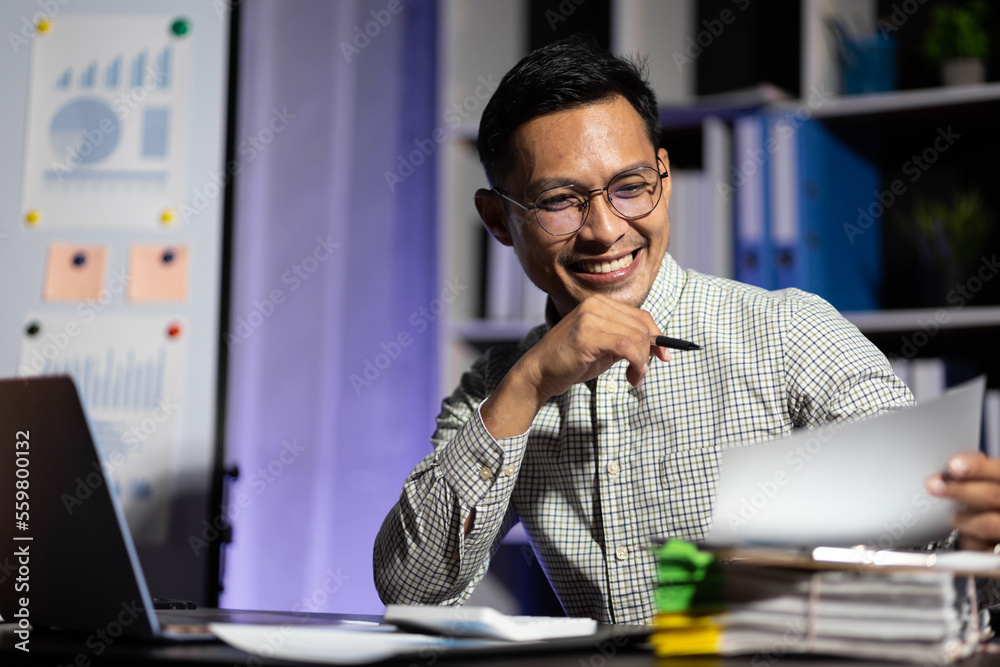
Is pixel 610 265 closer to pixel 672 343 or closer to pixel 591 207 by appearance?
pixel 591 207

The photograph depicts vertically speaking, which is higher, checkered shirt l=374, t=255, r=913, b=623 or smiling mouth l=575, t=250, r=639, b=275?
smiling mouth l=575, t=250, r=639, b=275

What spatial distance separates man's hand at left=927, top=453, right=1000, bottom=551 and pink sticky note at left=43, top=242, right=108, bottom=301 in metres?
1.71

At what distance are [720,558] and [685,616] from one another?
51mm

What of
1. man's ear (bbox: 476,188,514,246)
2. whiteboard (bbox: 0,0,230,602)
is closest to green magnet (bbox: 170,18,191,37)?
whiteboard (bbox: 0,0,230,602)

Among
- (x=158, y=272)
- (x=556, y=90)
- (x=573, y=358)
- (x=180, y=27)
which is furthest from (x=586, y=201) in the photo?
(x=180, y=27)

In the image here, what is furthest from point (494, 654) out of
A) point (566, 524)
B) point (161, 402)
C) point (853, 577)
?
point (161, 402)

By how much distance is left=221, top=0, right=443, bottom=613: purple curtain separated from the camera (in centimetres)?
213

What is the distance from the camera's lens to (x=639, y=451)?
1.30m

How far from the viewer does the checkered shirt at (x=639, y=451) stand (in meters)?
1.15

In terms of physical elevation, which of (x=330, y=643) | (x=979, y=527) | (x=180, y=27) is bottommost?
(x=330, y=643)

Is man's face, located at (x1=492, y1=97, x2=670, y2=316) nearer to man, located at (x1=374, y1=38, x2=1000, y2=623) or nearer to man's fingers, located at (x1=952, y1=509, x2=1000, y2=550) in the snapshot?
man, located at (x1=374, y1=38, x2=1000, y2=623)

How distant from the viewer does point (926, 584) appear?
61cm

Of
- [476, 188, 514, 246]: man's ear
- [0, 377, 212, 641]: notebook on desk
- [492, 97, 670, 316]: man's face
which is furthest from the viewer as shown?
[476, 188, 514, 246]: man's ear

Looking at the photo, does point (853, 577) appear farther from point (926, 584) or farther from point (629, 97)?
point (629, 97)
